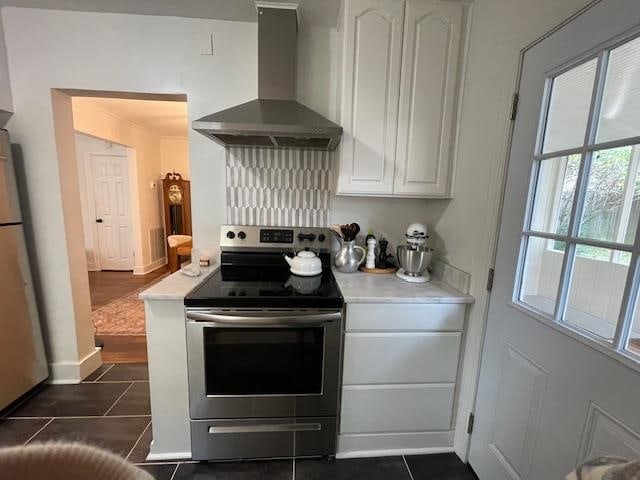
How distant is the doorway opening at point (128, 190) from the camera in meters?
3.81

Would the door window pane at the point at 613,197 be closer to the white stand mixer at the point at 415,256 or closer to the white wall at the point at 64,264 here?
the white stand mixer at the point at 415,256

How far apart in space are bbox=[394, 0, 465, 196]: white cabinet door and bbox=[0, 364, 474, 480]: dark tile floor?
59.0 inches

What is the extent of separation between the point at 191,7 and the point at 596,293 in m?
2.36

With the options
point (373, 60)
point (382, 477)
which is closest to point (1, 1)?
point (373, 60)

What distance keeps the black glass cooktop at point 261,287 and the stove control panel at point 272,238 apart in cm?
8

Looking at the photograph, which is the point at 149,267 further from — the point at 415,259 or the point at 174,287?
the point at 415,259

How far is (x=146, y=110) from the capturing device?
372cm

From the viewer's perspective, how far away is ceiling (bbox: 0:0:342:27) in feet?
5.28

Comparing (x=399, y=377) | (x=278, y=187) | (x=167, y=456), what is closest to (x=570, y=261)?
(x=399, y=377)

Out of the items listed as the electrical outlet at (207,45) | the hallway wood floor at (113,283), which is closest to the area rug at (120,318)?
the hallway wood floor at (113,283)

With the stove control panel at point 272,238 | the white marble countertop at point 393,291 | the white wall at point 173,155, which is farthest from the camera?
the white wall at point 173,155

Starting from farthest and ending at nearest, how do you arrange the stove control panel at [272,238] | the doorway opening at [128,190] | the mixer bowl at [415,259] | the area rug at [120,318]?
1. the doorway opening at [128,190]
2. the area rug at [120,318]
3. the stove control panel at [272,238]
4. the mixer bowl at [415,259]

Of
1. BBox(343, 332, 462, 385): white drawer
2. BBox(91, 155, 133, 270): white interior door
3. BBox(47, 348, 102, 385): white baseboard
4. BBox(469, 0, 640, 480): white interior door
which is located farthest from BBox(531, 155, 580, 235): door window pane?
BBox(91, 155, 133, 270): white interior door

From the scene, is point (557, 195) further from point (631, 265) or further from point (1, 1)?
point (1, 1)
